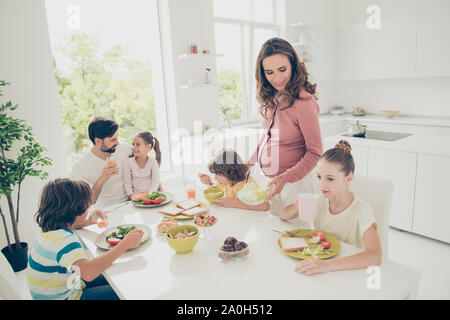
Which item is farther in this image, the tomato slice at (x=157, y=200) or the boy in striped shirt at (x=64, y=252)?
the tomato slice at (x=157, y=200)

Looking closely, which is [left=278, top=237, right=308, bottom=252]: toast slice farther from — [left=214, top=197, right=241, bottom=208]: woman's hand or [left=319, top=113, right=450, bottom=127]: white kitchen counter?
[left=319, top=113, right=450, bottom=127]: white kitchen counter

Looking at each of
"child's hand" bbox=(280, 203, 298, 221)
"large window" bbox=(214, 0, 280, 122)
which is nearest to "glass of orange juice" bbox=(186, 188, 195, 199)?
"child's hand" bbox=(280, 203, 298, 221)

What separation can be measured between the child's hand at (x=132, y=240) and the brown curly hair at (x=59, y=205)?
221 mm

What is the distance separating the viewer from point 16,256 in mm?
2461

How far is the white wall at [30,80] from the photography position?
2.53 metres

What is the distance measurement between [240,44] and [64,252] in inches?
146

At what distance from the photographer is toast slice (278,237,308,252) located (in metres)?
1.15

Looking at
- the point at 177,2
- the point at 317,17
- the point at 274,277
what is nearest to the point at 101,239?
the point at 274,277

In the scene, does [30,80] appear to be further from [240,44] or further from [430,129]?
[430,129]

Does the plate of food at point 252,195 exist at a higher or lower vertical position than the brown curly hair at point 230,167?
lower

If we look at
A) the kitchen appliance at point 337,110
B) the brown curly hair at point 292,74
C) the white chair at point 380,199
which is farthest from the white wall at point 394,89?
the white chair at point 380,199

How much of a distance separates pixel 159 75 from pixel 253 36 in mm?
1472

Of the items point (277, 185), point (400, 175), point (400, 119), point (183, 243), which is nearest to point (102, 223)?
point (183, 243)

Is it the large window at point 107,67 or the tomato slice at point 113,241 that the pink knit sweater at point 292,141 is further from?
the large window at point 107,67
